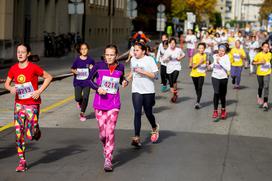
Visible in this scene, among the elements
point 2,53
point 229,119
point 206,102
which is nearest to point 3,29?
point 2,53

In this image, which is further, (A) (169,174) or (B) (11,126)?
(B) (11,126)

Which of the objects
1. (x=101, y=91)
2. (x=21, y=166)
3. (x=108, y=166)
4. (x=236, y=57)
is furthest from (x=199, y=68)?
(x=21, y=166)

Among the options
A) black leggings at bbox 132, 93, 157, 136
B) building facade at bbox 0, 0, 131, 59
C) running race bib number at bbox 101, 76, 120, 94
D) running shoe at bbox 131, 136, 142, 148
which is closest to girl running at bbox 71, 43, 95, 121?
black leggings at bbox 132, 93, 157, 136

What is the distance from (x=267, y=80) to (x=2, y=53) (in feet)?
45.4

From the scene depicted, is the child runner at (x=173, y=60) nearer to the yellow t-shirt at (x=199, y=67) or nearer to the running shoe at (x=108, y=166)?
the yellow t-shirt at (x=199, y=67)

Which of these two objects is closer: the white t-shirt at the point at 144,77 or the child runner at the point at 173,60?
the white t-shirt at the point at 144,77

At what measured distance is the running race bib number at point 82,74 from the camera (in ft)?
45.4

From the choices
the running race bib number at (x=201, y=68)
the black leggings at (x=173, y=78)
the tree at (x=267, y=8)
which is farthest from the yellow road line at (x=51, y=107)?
the tree at (x=267, y=8)

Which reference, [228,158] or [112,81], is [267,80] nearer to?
[228,158]

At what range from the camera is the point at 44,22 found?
38094 millimetres

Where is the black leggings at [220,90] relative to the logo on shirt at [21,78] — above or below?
below

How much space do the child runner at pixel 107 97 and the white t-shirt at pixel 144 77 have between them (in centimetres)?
167

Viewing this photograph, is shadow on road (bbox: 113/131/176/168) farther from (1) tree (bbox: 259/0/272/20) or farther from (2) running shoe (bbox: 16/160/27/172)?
(1) tree (bbox: 259/0/272/20)

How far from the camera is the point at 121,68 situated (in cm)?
912
